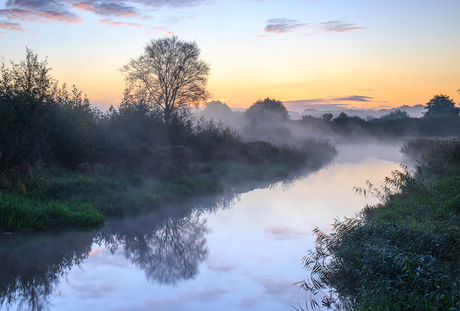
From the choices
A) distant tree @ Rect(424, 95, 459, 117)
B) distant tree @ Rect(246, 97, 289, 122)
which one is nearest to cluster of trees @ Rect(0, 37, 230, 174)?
distant tree @ Rect(246, 97, 289, 122)

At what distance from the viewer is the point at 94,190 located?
34.8 ft

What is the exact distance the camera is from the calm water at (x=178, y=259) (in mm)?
5262

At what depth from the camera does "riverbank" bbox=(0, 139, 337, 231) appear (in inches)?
332

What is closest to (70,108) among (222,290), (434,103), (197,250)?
(197,250)

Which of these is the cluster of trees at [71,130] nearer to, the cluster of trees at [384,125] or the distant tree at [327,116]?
the cluster of trees at [384,125]

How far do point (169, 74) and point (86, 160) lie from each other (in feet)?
Answer: 62.0

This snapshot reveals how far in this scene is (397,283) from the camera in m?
4.30

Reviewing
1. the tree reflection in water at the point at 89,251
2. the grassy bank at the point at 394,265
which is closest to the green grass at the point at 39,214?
the tree reflection in water at the point at 89,251

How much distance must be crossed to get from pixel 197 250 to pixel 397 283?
175 inches

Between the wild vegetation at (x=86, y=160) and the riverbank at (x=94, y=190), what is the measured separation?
0.09 feet

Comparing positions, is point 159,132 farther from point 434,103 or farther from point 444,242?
point 434,103

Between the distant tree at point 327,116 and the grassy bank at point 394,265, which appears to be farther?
the distant tree at point 327,116

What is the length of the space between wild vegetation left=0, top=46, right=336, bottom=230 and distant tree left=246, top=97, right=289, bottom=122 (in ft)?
113

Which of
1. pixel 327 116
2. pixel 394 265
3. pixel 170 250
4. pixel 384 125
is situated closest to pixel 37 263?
pixel 170 250
